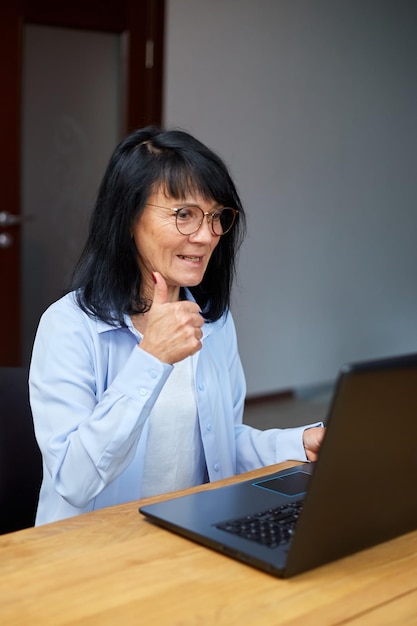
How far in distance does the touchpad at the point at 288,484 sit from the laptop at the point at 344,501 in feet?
0.26

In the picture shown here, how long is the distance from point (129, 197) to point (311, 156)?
142 inches

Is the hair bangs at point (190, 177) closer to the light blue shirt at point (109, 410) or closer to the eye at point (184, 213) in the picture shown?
the eye at point (184, 213)

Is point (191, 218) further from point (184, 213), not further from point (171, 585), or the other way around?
point (171, 585)

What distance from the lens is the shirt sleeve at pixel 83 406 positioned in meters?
1.44

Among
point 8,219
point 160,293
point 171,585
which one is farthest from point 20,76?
point 171,585

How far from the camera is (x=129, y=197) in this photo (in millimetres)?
1700

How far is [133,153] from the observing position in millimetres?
1723

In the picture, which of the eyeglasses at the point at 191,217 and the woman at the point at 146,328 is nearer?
the woman at the point at 146,328

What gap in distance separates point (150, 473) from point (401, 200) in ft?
14.7

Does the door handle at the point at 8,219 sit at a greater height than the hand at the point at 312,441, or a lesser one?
greater

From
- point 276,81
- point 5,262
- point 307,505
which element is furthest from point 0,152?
point 307,505

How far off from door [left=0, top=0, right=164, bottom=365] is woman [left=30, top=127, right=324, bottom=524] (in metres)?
2.17

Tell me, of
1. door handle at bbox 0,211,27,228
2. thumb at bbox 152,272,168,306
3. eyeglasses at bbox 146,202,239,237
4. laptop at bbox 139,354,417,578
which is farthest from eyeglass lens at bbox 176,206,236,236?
door handle at bbox 0,211,27,228

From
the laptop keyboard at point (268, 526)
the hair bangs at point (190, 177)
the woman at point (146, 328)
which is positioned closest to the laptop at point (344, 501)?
the laptop keyboard at point (268, 526)
